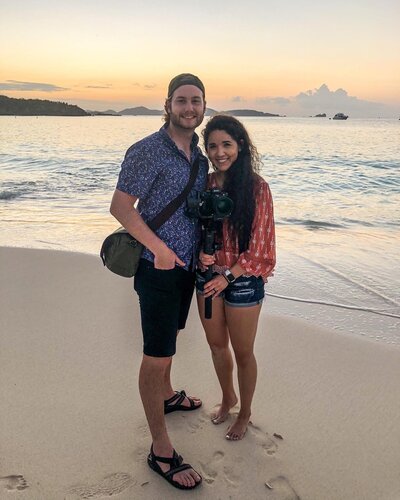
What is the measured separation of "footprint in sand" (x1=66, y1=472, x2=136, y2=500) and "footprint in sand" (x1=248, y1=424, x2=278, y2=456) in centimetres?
79

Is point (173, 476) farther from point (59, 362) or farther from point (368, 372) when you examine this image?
point (368, 372)

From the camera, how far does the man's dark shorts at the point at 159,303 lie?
2.54 meters

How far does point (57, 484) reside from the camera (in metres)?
2.53

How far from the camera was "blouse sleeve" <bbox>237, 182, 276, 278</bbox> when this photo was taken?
261 centimetres

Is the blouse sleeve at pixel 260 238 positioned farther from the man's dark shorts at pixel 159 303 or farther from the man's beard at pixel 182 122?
the man's beard at pixel 182 122

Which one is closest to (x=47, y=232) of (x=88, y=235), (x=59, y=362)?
(x=88, y=235)

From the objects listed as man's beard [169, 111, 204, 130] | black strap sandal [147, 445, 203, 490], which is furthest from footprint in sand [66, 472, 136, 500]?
man's beard [169, 111, 204, 130]

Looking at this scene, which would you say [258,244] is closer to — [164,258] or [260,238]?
[260,238]

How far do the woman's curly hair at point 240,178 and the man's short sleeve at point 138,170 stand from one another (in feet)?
1.48

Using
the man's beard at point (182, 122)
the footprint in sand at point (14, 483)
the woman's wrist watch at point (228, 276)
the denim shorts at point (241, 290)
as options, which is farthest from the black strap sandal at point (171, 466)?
the man's beard at point (182, 122)

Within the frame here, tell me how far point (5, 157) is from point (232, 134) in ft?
82.9

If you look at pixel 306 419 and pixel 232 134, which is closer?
pixel 232 134

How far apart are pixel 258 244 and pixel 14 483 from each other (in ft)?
5.78

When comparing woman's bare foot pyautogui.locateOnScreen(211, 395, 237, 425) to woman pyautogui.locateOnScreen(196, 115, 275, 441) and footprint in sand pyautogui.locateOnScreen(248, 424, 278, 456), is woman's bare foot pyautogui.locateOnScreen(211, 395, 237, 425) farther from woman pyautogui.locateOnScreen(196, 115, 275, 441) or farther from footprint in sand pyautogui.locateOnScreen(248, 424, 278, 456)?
woman pyautogui.locateOnScreen(196, 115, 275, 441)
